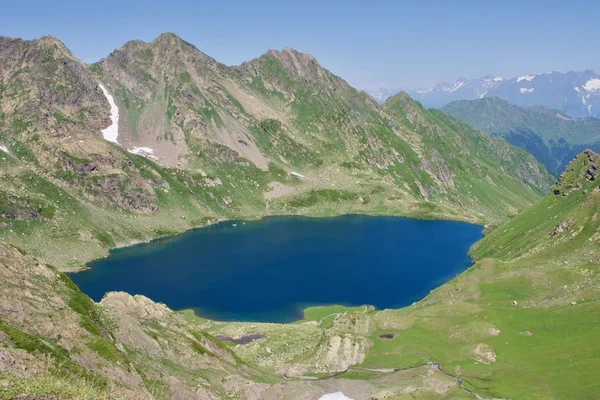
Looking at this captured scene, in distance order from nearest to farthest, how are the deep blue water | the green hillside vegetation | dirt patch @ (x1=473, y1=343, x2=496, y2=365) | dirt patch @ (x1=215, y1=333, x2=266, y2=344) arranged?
the green hillside vegetation → dirt patch @ (x1=473, y1=343, x2=496, y2=365) → dirt patch @ (x1=215, y1=333, x2=266, y2=344) → the deep blue water

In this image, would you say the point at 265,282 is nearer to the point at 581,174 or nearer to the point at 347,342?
the point at 347,342

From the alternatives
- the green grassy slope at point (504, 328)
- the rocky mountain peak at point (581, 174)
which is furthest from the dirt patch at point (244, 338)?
the rocky mountain peak at point (581, 174)

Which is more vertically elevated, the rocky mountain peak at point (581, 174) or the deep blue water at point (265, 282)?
the rocky mountain peak at point (581, 174)

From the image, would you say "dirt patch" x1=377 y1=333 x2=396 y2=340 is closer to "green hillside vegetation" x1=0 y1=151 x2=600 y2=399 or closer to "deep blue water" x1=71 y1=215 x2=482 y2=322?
"green hillside vegetation" x1=0 y1=151 x2=600 y2=399

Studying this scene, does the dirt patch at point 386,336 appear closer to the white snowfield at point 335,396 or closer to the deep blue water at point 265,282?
the white snowfield at point 335,396

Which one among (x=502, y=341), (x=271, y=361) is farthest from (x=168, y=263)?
(x=502, y=341)

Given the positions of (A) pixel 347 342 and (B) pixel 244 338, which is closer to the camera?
(A) pixel 347 342

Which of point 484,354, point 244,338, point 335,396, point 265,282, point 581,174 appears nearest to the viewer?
point 335,396

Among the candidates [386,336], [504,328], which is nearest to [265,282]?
[386,336]

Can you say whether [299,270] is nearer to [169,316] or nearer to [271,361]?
[271,361]

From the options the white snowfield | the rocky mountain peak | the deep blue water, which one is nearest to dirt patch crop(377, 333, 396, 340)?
the white snowfield

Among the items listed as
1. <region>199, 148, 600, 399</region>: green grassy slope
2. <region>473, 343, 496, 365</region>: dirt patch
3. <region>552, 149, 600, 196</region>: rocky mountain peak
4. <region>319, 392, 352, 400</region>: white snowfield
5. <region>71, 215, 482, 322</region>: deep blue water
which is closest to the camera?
<region>319, 392, 352, 400</region>: white snowfield
